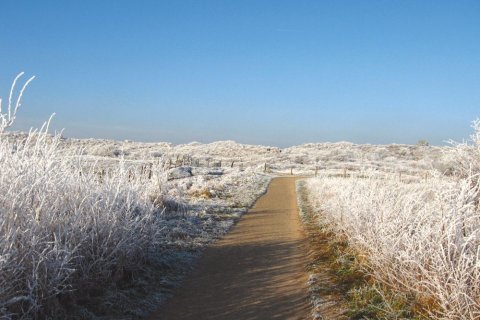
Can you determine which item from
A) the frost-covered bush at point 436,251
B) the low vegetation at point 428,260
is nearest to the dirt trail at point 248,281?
the low vegetation at point 428,260

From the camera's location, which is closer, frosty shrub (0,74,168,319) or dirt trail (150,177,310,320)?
frosty shrub (0,74,168,319)

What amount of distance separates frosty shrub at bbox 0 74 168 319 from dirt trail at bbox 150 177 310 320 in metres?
1.13

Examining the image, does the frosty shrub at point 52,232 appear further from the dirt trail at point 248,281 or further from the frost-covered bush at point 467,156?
the frost-covered bush at point 467,156

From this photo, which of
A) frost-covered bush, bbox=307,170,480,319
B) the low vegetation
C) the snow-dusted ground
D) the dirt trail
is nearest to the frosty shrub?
the snow-dusted ground

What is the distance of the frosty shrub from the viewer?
4.71m

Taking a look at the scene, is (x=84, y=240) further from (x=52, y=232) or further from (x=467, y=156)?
(x=467, y=156)

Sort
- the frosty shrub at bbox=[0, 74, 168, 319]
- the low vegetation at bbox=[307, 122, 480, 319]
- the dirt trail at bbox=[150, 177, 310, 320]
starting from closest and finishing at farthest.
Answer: the frosty shrub at bbox=[0, 74, 168, 319]
the low vegetation at bbox=[307, 122, 480, 319]
the dirt trail at bbox=[150, 177, 310, 320]

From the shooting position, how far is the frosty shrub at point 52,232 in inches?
185

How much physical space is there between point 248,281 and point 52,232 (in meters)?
3.24

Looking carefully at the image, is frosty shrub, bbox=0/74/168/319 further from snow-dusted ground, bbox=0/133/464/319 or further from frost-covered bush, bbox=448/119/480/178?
frost-covered bush, bbox=448/119/480/178

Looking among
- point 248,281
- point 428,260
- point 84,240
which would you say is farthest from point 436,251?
point 84,240

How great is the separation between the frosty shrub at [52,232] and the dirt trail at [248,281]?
3.72 feet

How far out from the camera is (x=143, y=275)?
7.27 meters

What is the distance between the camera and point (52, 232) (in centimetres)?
566
